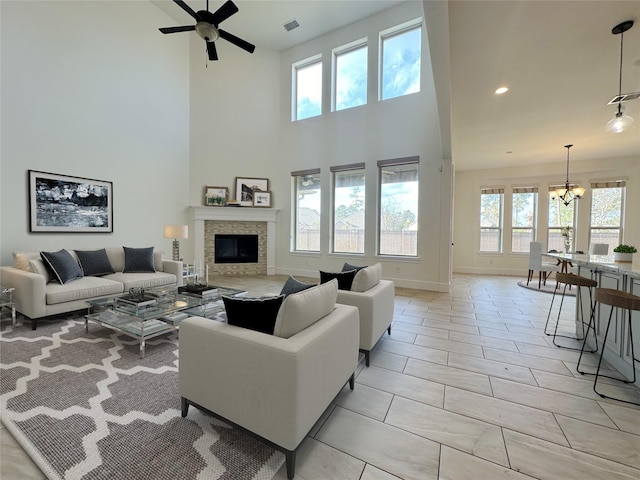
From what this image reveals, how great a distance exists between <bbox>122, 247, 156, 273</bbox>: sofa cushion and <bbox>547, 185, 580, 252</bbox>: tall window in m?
9.02

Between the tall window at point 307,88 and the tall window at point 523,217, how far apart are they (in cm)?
572

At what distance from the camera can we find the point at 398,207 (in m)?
5.81

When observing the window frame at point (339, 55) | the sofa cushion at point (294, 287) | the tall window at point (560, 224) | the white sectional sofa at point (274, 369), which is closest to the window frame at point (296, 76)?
the window frame at point (339, 55)

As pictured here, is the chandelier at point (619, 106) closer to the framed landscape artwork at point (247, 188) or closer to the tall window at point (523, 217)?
the tall window at point (523, 217)

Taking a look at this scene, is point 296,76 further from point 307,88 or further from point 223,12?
point 223,12

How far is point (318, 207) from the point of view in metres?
6.73

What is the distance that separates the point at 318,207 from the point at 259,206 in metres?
1.49

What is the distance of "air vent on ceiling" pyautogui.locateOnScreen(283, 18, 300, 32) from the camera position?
19.9 feet

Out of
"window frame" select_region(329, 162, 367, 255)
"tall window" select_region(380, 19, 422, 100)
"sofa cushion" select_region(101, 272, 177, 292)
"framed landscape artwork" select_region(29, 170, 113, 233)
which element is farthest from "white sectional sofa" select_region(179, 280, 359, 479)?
"tall window" select_region(380, 19, 422, 100)

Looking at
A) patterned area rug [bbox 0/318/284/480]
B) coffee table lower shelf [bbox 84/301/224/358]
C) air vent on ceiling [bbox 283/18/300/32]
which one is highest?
air vent on ceiling [bbox 283/18/300/32]

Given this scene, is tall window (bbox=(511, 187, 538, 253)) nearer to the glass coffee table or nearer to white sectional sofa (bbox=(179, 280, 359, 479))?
the glass coffee table

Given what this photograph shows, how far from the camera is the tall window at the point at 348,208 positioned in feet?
20.3

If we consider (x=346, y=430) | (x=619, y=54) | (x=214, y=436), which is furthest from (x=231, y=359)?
(x=619, y=54)

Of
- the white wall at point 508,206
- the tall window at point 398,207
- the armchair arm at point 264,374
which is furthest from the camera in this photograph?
the white wall at point 508,206
